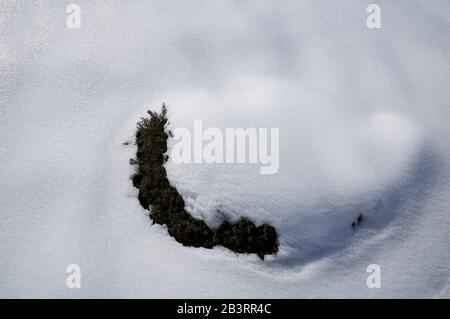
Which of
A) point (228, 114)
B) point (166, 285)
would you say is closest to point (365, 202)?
point (228, 114)

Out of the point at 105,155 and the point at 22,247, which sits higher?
the point at 105,155

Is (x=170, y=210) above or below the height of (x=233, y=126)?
below

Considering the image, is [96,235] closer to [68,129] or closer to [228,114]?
[68,129]
